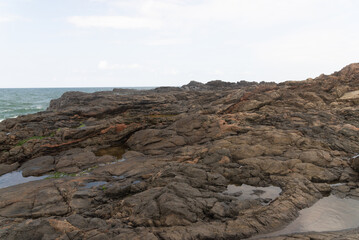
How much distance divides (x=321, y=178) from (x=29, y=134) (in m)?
29.2

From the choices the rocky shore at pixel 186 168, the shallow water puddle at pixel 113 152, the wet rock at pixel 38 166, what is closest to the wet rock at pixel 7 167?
the rocky shore at pixel 186 168

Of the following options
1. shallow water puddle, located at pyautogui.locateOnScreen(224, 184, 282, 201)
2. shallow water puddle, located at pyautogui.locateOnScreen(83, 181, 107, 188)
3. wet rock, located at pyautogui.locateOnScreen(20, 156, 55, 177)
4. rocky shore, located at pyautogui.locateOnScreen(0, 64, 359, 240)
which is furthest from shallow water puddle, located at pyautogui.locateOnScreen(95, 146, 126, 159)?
shallow water puddle, located at pyautogui.locateOnScreen(224, 184, 282, 201)

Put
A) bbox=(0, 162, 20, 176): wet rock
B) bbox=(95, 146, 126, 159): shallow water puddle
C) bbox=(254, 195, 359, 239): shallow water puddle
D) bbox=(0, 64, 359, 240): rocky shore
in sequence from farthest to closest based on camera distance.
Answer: bbox=(95, 146, 126, 159): shallow water puddle → bbox=(0, 162, 20, 176): wet rock → bbox=(254, 195, 359, 239): shallow water puddle → bbox=(0, 64, 359, 240): rocky shore

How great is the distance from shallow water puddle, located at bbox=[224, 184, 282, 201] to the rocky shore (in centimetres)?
13

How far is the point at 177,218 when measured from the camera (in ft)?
33.2

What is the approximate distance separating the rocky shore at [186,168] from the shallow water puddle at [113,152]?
0.38 ft

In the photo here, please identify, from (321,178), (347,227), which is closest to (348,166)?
(321,178)

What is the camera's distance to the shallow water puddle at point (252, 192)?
13.6 metres

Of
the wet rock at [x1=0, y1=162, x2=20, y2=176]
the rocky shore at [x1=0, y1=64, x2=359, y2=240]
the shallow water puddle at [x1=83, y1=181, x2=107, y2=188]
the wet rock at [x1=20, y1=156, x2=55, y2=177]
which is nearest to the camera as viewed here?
the rocky shore at [x1=0, y1=64, x2=359, y2=240]

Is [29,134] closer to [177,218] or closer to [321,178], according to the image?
[177,218]

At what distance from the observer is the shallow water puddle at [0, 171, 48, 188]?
17.0 metres

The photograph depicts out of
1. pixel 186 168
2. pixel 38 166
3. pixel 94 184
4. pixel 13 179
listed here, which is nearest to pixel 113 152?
pixel 38 166

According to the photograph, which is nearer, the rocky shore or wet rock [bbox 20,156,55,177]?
the rocky shore

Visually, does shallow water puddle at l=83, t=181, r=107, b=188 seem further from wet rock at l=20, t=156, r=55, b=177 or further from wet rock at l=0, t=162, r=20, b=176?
wet rock at l=0, t=162, r=20, b=176
